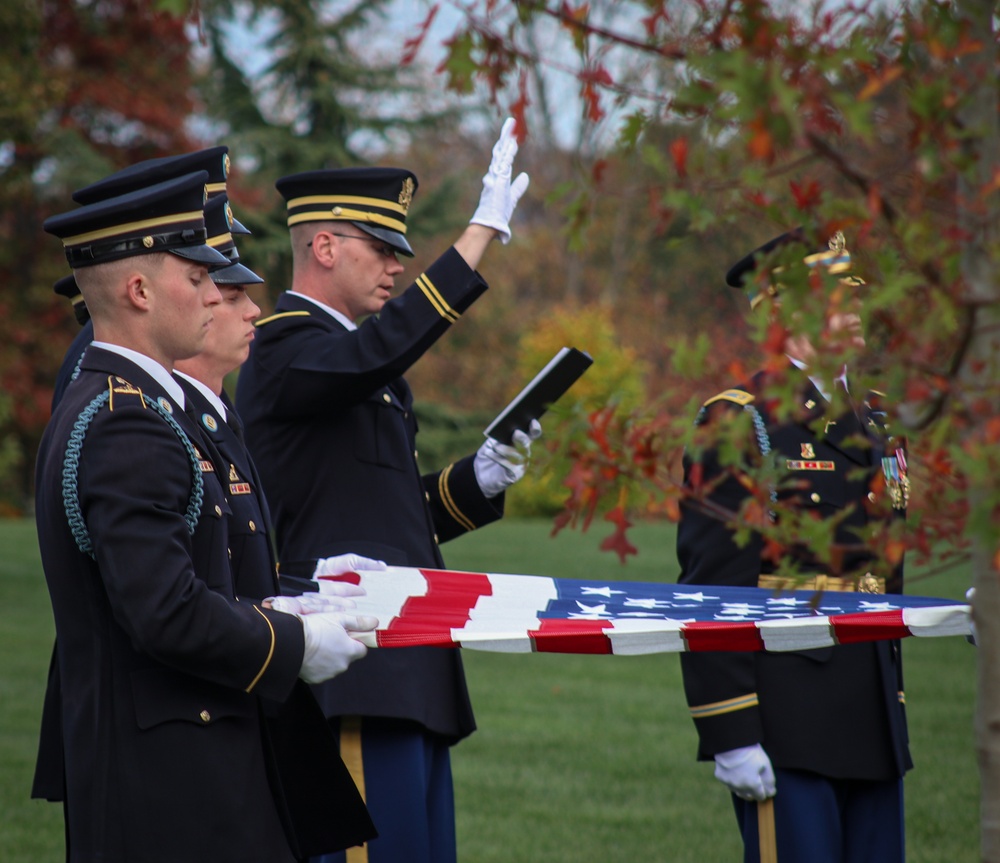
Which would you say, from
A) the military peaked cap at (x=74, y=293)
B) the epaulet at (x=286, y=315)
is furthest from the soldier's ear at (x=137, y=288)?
the epaulet at (x=286, y=315)

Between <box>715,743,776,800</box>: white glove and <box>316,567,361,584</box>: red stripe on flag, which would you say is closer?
<box>316,567,361,584</box>: red stripe on flag

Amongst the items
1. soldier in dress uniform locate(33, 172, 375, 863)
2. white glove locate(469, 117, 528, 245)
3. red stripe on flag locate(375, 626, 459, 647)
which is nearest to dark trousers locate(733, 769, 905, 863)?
red stripe on flag locate(375, 626, 459, 647)

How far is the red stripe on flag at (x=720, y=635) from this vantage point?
2.94 metres

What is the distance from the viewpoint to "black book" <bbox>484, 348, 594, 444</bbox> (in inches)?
150

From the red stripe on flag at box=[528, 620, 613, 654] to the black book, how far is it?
0.95 metres

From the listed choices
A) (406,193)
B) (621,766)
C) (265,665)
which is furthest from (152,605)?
(621,766)

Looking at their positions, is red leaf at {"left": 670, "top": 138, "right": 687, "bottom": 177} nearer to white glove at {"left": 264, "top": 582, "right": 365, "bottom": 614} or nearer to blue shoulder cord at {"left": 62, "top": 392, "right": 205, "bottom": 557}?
blue shoulder cord at {"left": 62, "top": 392, "right": 205, "bottom": 557}

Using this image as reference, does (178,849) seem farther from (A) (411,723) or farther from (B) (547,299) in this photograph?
(B) (547,299)

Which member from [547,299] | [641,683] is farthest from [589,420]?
[547,299]

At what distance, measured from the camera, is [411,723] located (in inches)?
142

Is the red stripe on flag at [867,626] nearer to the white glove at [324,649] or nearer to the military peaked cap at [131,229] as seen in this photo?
the white glove at [324,649]

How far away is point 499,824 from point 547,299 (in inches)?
1157

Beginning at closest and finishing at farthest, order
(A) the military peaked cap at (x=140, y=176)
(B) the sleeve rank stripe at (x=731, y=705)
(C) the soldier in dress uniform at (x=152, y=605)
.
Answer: (C) the soldier in dress uniform at (x=152, y=605) → (A) the military peaked cap at (x=140, y=176) → (B) the sleeve rank stripe at (x=731, y=705)

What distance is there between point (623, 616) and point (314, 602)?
0.79 meters
